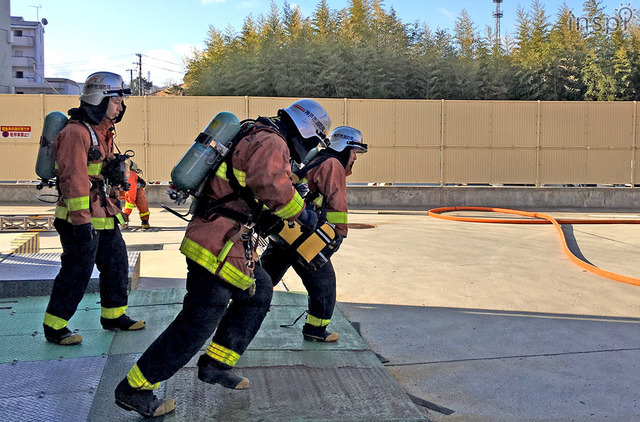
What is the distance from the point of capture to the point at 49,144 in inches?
177

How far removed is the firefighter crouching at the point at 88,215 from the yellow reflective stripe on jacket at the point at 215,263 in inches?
53.0

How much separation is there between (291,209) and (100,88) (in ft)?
7.10

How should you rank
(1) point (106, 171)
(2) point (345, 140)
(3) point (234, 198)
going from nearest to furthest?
(3) point (234, 198)
(1) point (106, 171)
(2) point (345, 140)

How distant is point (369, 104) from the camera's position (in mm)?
17891

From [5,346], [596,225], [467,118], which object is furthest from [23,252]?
[467,118]

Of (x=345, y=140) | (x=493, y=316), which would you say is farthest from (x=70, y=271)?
(x=493, y=316)

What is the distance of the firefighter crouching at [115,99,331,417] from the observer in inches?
123

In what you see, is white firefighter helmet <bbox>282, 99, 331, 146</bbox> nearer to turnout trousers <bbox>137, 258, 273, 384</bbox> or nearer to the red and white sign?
turnout trousers <bbox>137, 258, 273, 384</bbox>

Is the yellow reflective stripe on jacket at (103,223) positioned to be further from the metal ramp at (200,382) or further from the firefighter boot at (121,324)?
the metal ramp at (200,382)

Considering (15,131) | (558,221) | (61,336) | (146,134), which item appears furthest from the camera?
(146,134)

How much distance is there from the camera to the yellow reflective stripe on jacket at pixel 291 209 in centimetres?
314

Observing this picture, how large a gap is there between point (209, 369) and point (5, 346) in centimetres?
184

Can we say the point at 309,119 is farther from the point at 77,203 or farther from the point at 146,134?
the point at 146,134

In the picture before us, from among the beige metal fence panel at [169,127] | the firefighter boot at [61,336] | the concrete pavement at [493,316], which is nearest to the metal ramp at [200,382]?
the firefighter boot at [61,336]
